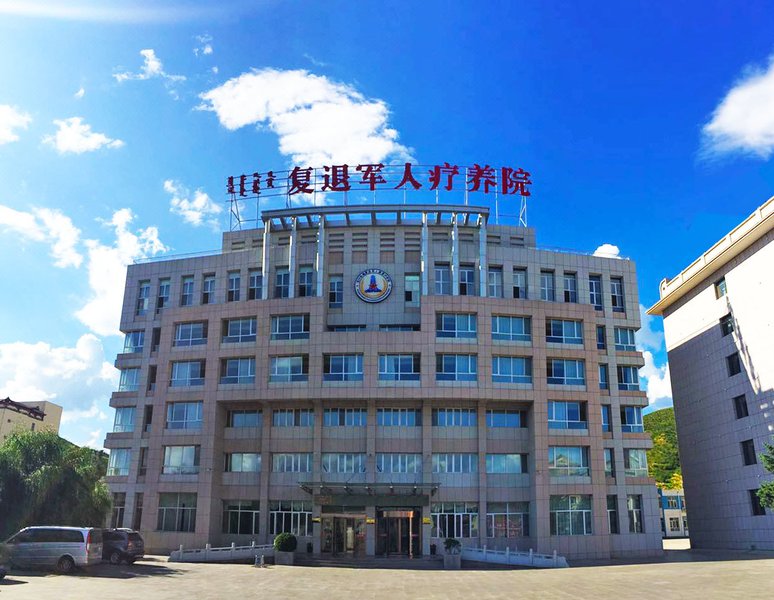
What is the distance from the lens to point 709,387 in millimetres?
57188

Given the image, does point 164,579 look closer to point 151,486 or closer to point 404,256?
point 151,486

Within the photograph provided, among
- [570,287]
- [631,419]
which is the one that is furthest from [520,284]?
[631,419]

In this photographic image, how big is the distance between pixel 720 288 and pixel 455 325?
23333mm

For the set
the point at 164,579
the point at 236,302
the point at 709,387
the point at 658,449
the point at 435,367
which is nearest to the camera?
the point at 164,579

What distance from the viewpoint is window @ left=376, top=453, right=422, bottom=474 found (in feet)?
163

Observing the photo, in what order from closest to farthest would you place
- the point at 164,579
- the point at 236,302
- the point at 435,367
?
the point at 164,579, the point at 435,367, the point at 236,302

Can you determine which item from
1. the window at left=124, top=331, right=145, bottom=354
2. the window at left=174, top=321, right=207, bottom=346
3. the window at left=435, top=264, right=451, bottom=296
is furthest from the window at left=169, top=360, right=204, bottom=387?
the window at left=435, top=264, right=451, bottom=296

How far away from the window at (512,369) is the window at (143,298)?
3031 cm

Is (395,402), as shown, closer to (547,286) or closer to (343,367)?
(343,367)

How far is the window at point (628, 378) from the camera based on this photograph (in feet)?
178

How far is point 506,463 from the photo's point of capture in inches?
1984

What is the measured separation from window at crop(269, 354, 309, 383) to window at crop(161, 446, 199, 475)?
8.29 m

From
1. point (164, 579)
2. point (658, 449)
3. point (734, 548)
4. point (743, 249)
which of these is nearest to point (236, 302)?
point (164, 579)

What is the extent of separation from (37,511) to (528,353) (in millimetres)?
34529
